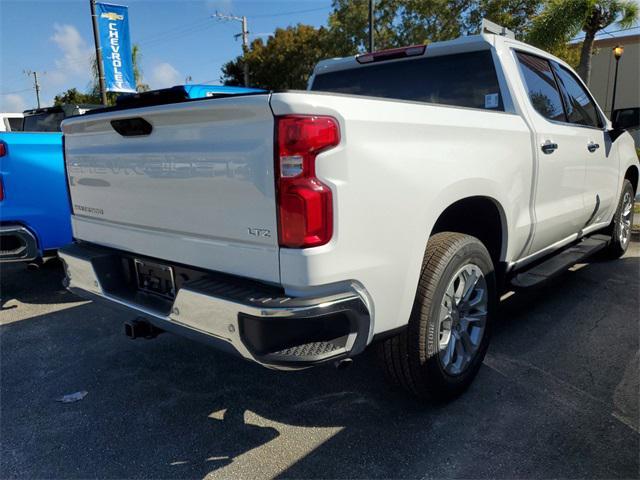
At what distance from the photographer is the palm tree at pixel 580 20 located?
14.5 metres

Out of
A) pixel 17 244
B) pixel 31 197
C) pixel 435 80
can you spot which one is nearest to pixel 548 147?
pixel 435 80

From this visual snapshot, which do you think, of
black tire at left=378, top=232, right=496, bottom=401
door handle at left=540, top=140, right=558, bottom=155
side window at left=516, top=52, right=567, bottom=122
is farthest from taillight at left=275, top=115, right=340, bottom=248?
side window at left=516, top=52, right=567, bottom=122

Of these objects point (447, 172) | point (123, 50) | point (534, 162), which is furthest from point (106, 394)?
point (123, 50)

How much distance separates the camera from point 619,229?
5371 millimetres

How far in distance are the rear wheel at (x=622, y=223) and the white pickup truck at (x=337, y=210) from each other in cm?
209

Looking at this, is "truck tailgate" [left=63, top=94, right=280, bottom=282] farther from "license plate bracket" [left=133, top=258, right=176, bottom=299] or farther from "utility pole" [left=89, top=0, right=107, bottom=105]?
"utility pole" [left=89, top=0, right=107, bottom=105]

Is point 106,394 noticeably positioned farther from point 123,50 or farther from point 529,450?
point 123,50

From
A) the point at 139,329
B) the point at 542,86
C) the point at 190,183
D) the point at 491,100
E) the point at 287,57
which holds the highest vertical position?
the point at 287,57

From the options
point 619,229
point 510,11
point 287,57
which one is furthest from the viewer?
point 287,57

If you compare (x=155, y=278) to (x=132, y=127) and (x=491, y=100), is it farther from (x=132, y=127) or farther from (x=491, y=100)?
(x=491, y=100)

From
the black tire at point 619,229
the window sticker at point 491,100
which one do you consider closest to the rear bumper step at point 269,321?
the window sticker at point 491,100

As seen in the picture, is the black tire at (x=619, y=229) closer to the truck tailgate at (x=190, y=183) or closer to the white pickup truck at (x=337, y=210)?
the white pickup truck at (x=337, y=210)

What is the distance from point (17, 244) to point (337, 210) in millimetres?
3577

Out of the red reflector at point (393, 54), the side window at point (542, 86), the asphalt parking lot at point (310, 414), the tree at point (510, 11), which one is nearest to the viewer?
the asphalt parking lot at point (310, 414)
